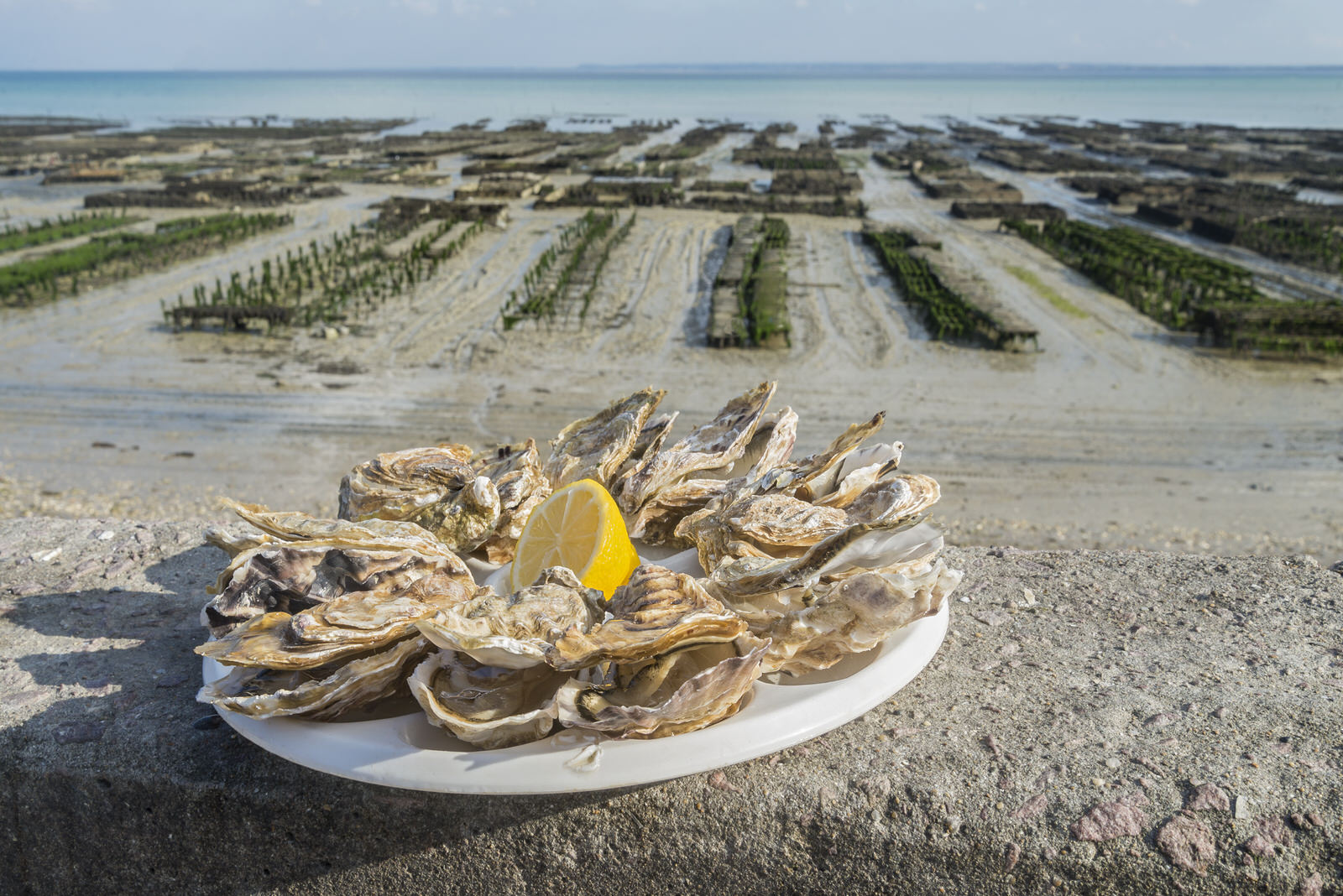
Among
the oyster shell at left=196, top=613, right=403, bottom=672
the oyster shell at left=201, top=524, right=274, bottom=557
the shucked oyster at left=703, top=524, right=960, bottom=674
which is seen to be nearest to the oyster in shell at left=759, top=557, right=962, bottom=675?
the shucked oyster at left=703, top=524, right=960, bottom=674

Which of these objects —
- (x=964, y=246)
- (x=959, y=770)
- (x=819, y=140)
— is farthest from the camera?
(x=819, y=140)

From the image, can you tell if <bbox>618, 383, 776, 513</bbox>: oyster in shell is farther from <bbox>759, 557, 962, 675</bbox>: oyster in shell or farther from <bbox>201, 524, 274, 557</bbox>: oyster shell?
<bbox>201, 524, 274, 557</bbox>: oyster shell

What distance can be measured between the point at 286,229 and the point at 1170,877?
25.2 m

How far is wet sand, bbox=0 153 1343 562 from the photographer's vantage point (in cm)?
910

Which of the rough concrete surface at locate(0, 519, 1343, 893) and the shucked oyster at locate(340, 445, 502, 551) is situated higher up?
the shucked oyster at locate(340, 445, 502, 551)

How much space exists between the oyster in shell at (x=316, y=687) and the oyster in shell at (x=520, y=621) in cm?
21

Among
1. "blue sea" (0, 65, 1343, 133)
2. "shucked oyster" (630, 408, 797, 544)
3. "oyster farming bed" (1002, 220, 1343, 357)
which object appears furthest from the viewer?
"blue sea" (0, 65, 1343, 133)

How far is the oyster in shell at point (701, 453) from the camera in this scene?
10.8 feet

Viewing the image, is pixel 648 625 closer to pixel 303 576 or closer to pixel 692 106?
pixel 303 576

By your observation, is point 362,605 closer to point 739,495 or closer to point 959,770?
point 739,495

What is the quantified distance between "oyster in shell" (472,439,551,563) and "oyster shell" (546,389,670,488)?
10cm

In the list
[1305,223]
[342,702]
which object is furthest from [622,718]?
[1305,223]

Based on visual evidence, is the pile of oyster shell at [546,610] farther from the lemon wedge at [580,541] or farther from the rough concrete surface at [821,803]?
the rough concrete surface at [821,803]

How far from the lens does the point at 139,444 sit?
10.3m
